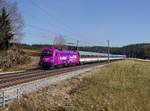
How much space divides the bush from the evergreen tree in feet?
4.51

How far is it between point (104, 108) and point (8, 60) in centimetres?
4078

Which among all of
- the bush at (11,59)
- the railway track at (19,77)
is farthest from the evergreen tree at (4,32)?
the railway track at (19,77)

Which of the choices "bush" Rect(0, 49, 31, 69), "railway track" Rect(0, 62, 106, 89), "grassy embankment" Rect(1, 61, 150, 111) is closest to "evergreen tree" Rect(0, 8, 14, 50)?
"bush" Rect(0, 49, 31, 69)

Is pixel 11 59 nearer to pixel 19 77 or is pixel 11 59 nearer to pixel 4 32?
pixel 4 32

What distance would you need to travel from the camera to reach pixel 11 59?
59.3 metres

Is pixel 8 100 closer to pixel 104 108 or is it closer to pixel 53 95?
pixel 53 95

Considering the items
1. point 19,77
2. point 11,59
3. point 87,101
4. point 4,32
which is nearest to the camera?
point 87,101

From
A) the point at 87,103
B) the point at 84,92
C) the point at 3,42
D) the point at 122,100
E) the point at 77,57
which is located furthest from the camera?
the point at 77,57

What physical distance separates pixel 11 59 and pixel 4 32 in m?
7.33

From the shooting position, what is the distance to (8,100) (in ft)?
61.4

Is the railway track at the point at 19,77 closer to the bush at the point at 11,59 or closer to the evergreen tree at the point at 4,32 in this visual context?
the bush at the point at 11,59

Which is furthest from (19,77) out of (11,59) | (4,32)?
(4,32)

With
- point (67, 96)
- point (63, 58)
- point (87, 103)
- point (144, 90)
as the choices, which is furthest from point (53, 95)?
point (63, 58)

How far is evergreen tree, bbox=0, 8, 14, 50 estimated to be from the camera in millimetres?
62500
